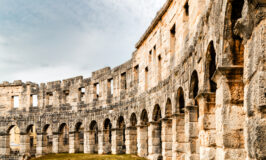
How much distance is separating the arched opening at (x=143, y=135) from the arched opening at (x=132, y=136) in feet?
5.62

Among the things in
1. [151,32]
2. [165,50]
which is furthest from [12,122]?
[165,50]

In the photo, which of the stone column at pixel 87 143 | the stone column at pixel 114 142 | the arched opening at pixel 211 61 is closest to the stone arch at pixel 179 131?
the arched opening at pixel 211 61

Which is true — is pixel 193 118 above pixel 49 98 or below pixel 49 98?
below

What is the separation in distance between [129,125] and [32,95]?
12.4m

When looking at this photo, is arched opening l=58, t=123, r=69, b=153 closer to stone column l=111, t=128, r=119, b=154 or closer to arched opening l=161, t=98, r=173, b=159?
stone column l=111, t=128, r=119, b=154

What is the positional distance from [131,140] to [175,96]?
940 cm

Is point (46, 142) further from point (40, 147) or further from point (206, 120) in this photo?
point (206, 120)

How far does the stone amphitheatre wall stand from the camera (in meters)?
4.39

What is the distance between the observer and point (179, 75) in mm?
12711

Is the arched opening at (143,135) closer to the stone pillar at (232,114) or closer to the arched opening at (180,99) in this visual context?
the arched opening at (180,99)

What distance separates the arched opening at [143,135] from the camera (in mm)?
20016

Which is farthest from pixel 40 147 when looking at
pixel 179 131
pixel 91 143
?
pixel 179 131

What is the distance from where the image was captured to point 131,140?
72.3ft

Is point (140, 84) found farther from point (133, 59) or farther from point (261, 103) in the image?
point (261, 103)
